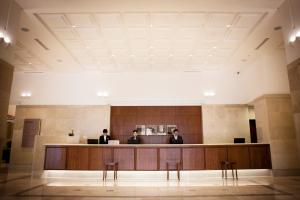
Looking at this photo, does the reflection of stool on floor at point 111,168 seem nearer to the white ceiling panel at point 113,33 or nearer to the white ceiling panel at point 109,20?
the white ceiling panel at point 113,33

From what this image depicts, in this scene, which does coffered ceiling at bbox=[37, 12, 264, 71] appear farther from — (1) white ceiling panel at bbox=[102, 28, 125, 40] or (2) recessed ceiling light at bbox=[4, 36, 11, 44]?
(2) recessed ceiling light at bbox=[4, 36, 11, 44]

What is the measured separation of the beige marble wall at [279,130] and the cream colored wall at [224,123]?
1.98 metres

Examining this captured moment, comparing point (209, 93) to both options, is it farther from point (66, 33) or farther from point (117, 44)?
point (66, 33)

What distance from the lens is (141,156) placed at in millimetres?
8188

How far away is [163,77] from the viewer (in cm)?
1216

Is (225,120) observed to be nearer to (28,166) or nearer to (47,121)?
(47,121)

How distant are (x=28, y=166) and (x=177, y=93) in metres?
8.74

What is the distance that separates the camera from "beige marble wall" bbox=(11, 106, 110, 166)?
461 inches

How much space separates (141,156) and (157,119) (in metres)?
3.91

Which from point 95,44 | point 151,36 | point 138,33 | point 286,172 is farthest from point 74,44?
point 286,172

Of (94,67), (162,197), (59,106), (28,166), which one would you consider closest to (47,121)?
(59,106)

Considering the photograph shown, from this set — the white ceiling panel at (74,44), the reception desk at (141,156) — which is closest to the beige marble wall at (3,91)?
the reception desk at (141,156)

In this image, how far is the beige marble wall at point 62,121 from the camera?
11719 mm

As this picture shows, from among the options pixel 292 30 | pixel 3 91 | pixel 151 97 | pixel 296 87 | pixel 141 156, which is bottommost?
pixel 141 156
